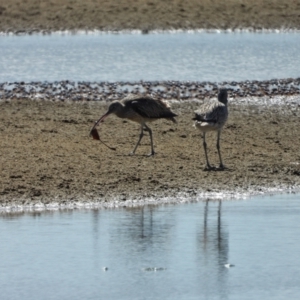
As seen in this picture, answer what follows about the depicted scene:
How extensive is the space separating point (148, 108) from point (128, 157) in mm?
1056

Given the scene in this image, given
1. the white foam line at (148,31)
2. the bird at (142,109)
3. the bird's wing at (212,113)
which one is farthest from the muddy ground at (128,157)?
the white foam line at (148,31)

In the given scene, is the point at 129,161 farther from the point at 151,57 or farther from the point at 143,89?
the point at 151,57

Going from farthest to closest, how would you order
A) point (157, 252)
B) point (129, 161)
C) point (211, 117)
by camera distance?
1. point (129, 161)
2. point (211, 117)
3. point (157, 252)

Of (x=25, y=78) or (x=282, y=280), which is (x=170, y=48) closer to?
(x=25, y=78)

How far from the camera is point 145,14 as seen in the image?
35.1m

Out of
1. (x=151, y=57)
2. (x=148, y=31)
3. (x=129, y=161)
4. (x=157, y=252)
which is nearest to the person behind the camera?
(x=157, y=252)

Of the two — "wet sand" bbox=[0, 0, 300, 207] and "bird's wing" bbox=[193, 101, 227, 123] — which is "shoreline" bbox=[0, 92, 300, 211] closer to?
"wet sand" bbox=[0, 0, 300, 207]

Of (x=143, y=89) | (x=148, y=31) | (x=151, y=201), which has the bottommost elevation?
(x=151, y=201)

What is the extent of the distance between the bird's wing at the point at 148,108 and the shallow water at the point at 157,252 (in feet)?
10.4

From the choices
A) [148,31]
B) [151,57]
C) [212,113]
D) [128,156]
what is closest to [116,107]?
[128,156]

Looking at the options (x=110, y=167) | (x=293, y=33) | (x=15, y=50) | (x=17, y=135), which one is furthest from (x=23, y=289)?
(x=293, y=33)

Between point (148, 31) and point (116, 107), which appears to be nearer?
point (116, 107)

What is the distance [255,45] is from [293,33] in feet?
10.7

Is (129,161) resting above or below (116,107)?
below
